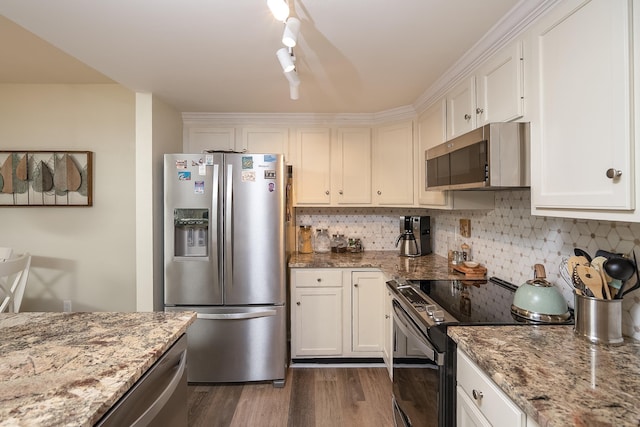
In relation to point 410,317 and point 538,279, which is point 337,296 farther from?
point 538,279

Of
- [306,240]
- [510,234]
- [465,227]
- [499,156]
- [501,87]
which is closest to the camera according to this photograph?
[499,156]

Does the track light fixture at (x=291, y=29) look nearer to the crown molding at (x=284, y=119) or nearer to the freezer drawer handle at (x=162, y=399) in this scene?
the freezer drawer handle at (x=162, y=399)

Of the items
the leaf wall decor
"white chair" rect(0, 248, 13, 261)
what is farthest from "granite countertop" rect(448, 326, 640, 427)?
"white chair" rect(0, 248, 13, 261)

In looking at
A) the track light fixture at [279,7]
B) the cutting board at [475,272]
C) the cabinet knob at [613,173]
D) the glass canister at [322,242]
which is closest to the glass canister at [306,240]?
the glass canister at [322,242]

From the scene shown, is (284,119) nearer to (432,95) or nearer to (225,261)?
(432,95)

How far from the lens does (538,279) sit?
1.40 m

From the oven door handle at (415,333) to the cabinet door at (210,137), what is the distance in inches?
82.7

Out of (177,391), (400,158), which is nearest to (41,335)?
(177,391)

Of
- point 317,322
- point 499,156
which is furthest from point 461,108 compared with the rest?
point 317,322

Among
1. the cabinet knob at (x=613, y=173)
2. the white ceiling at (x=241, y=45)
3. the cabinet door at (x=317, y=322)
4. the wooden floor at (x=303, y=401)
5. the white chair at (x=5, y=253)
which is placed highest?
the white ceiling at (x=241, y=45)

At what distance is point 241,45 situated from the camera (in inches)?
67.9

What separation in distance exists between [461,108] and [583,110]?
976 mm

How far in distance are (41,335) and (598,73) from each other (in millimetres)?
2082

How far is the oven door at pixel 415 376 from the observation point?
52.3 inches
